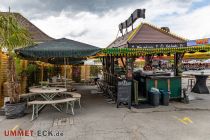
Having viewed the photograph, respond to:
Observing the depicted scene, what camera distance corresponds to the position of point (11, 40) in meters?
5.42

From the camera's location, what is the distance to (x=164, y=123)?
5.02 metres

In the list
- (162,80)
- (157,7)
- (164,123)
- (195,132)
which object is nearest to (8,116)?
(164,123)

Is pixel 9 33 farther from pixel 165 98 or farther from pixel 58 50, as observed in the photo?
pixel 165 98

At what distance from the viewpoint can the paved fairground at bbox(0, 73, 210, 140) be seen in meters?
4.17

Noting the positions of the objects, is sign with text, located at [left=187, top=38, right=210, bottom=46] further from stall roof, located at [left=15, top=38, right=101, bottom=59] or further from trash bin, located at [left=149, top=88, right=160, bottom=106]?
stall roof, located at [left=15, top=38, right=101, bottom=59]

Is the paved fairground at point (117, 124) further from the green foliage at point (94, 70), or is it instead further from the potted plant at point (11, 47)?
the green foliage at point (94, 70)

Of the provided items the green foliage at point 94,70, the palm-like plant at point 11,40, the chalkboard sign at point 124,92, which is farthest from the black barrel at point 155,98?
the green foliage at point 94,70

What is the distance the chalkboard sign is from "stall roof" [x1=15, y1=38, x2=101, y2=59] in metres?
1.59

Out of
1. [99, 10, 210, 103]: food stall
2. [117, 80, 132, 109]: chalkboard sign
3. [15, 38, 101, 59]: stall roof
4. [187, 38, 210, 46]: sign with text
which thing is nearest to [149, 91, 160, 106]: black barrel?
[99, 10, 210, 103]: food stall

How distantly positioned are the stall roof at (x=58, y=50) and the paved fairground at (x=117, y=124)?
Result: 199 cm

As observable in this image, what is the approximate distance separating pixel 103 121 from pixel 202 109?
3.95 metres

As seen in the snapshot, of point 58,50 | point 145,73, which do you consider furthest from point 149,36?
point 58,50

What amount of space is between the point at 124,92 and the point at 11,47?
13.6 feet

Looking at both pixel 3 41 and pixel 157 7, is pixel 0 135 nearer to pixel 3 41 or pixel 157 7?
pixel 3 41
